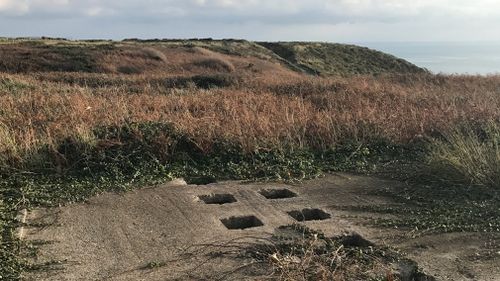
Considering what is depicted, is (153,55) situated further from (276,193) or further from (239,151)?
(276,193)

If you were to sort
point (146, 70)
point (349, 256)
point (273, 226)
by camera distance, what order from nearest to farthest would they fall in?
point (349, 256)
point (273, 226)
point (146, 70)

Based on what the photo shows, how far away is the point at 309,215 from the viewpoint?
602 cm

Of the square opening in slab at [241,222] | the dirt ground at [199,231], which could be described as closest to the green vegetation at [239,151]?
the dirt ground at [199,231]

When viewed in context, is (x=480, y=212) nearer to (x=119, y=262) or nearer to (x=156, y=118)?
(x=119, y=262)

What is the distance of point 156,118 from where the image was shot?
925 centimetres

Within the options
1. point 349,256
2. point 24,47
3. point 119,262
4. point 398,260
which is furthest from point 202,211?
point 24,47

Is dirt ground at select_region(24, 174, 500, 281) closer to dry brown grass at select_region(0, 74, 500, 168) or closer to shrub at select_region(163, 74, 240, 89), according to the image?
dry brown grass at select_region(0, 74, 500, 168)

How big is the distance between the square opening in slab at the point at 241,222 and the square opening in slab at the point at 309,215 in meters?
0.46

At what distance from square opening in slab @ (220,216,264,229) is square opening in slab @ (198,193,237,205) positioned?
0.70 metres

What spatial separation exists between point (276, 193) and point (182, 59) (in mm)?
35510

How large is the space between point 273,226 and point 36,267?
7.39ft

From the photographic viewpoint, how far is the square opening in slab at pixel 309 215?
5891 mm

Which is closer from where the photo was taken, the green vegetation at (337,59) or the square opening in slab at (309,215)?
the square opening in slab at (309,215)

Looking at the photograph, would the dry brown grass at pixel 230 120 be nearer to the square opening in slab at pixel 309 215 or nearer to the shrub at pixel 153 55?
the square opening in slab at pixel 309 215
